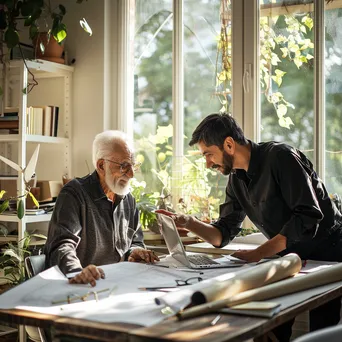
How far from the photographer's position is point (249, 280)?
83.3 inches

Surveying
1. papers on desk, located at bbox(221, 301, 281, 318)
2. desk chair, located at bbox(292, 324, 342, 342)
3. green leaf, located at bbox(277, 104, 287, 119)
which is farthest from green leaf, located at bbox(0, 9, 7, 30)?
desk chair, located at bbox(292, 324, 342, 342)

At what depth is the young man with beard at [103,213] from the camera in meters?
2.96

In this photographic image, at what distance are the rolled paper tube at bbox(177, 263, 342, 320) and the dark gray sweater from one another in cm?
109

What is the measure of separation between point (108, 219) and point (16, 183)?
162 cm

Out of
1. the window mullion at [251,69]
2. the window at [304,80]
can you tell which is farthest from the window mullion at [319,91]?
the window mullion at [251,69]

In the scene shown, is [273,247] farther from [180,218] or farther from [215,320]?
[215,320]

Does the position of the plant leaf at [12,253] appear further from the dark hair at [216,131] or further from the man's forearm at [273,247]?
the man's forearm at [273,247]

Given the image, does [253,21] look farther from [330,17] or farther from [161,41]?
[161,41]

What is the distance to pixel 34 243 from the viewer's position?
14.5 ft

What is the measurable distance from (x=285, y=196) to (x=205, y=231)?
50 centimetres

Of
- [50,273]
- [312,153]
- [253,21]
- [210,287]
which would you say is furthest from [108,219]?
[253,21]

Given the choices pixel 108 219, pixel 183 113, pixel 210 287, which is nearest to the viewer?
→ pixel 210 287

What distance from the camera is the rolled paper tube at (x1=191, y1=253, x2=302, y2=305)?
1.92 meters

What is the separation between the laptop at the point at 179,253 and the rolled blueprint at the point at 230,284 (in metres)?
0.40
